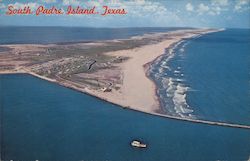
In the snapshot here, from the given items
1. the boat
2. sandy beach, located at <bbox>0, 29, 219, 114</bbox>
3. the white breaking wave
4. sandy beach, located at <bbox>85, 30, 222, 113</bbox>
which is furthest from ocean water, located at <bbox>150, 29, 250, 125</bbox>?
the boat

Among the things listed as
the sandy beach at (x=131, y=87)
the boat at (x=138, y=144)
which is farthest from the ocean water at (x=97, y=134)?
the sandy beach at (x=131, y=87)

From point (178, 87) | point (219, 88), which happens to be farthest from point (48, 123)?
point (219, 88)

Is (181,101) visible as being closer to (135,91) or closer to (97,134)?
(135,91)

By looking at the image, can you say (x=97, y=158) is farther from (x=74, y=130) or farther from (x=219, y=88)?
(x=219, y=88)

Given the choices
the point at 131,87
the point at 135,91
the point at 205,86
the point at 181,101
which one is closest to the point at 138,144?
the point at 181,101

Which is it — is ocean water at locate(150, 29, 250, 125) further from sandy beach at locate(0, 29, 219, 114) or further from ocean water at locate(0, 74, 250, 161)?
ocean water at locate(0, 74, 250, 161)

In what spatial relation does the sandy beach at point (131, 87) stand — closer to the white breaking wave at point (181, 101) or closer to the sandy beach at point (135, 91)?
the sandy beach at point (135, 91)

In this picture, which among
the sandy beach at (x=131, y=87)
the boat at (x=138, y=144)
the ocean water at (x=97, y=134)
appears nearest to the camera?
the ocean water at (x=97, y=134)
